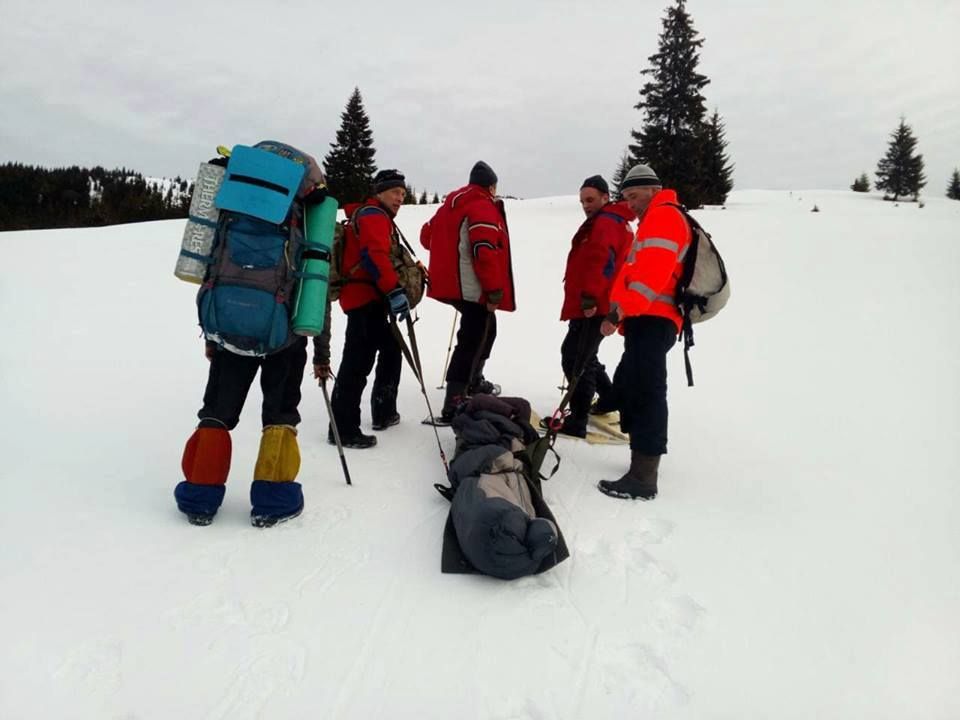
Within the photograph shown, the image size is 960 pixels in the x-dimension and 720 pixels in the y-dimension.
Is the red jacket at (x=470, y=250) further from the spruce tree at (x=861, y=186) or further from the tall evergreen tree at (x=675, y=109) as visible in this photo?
the spruce tree at (x=861, y=186)

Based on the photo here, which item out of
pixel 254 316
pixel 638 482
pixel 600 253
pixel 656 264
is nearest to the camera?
pixel 254 316

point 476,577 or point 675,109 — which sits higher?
point 675,109

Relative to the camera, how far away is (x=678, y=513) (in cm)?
332

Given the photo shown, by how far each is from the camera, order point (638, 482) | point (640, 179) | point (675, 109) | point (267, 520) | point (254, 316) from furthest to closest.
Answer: point (675, 109)
point (640, 179)
point (638, 482)
point (267, 520)
point (254, 316)

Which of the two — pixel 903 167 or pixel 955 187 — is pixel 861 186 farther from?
pixel 955 187

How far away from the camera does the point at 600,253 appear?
172 inches

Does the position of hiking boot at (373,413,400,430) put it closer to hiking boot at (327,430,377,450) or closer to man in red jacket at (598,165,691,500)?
hiking boot at (327,430,377,450)

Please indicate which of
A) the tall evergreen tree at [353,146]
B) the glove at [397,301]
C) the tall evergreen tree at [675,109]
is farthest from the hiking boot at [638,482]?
the tall evergreen tree at [353,146]

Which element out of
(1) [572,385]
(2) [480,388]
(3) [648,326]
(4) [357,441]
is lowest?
(4) [357,441]

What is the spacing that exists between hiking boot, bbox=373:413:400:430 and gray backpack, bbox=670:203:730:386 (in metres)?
2.55

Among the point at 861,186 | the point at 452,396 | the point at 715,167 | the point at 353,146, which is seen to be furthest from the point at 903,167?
the point at 452,396

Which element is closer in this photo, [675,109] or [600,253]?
[600,253]

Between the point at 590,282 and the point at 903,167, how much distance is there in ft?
141

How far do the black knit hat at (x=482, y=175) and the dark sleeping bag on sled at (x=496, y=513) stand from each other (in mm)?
2155
